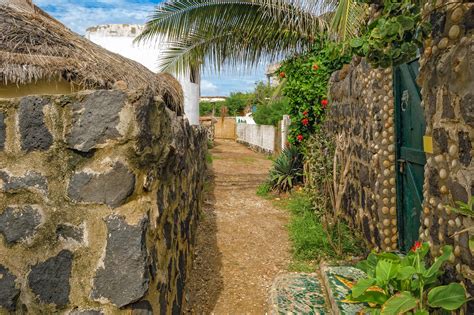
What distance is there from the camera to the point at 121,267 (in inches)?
58.4

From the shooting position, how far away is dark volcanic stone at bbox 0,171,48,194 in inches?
57.7

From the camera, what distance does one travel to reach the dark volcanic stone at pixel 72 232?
1.49 metres

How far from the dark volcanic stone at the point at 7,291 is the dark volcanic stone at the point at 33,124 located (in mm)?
518

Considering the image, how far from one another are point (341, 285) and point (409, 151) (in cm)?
132

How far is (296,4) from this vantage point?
20.0 feet

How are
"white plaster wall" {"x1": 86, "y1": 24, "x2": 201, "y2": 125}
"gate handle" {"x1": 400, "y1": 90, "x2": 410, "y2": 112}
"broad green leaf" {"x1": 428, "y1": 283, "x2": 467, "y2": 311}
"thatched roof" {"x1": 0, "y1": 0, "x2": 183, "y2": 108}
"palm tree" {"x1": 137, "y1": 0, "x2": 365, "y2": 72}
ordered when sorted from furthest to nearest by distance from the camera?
→ "white plaster wall" {"x1": 86, "y1": 24, "x2": 201, "y2": 125} < "palm tree" {"x1": 137, "y1": 0, "x2": 365, "y2": 72} < "thatched roof" {"x1": 0, "y1": 0, "x2": 183, "y2": 108} < "gate handle" {"x1": 400, "y1": 90, "x2": 410, "y2": 112} < "broad green leaf" {"x1": 428, "y1": 283, "x2": 467, "y2": 311}

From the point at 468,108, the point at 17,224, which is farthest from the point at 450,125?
the point at 17,224

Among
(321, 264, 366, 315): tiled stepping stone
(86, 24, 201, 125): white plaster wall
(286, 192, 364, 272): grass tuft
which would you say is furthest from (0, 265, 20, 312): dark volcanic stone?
(86, 24, 201, 125): white plaster wall

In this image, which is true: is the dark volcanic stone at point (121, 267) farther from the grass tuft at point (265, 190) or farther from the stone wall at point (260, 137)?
the stone wall at point (260, 137)

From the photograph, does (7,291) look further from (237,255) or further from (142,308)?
(237,255)

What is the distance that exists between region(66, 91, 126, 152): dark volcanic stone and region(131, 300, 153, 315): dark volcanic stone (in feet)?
2.21

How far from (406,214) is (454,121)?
1.77 metres

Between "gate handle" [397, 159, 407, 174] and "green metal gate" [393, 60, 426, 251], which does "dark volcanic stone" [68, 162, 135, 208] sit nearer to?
Result: "green metal gate" [393, 60, 426, 251]

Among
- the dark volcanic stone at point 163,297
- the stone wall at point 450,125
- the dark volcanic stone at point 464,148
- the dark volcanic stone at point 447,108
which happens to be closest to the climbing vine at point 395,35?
the stone wall at point 450,125
